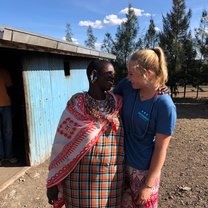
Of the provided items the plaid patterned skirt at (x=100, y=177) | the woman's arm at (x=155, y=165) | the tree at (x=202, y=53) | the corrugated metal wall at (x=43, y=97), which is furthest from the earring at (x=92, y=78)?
the tree at (x=202, y=53)

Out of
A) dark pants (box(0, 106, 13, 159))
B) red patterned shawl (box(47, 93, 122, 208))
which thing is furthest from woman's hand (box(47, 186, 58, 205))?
dark pants (box(0, 106, 13, 159))

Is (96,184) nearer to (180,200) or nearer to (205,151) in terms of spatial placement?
(180,200)

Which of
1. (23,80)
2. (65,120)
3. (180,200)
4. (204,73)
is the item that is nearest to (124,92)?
(65,120)

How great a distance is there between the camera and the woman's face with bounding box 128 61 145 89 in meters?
2.05

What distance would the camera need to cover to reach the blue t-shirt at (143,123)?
2.02 metres

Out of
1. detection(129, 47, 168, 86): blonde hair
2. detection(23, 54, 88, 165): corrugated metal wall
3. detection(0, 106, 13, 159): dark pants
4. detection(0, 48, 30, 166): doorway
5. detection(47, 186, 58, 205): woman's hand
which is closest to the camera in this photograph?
detection(129, 47, 168, 86): blonde hair

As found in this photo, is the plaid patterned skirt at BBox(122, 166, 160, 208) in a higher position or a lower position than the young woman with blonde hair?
lower

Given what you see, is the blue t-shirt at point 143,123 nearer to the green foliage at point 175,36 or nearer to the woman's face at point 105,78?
the woman's face at point 105,78

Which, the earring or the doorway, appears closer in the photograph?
the earring

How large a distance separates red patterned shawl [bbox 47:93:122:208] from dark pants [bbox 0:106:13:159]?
4.11m

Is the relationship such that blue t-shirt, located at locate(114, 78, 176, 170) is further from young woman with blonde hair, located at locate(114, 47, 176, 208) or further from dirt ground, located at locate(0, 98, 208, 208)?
dirt ground, located at locate(0, 98, 208, 208)

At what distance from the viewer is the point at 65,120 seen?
2197mm

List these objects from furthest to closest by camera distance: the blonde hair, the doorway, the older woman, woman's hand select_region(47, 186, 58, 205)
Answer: the doorway
woman's hand select_region(47, 186, 58, 205)
the older woman
the blonde hair

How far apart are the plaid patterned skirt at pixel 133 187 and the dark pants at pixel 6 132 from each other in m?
4.27
